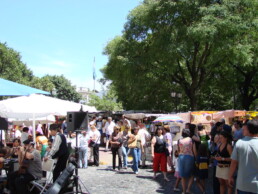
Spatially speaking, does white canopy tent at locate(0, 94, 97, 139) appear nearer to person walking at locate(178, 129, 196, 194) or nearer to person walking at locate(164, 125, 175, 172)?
person walking at locate(164, 125, 175, 172)

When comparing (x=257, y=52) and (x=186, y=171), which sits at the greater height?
(x=257, y=52)

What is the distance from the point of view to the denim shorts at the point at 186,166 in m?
7.33

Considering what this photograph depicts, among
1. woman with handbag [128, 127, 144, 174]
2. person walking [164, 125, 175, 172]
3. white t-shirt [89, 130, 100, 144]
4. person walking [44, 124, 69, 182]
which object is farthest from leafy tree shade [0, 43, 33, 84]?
person walking [44, 124, 69, 182]

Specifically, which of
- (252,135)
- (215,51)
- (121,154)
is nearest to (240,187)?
(252,135)

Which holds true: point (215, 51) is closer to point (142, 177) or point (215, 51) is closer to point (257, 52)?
point (257, 52)

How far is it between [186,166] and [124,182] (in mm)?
2681

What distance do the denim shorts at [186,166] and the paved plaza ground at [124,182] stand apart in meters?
0.94

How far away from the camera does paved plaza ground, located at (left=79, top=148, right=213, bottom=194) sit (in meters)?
8.31

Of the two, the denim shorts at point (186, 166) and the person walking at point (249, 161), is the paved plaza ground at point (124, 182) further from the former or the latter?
the person walking at point (249, 161)

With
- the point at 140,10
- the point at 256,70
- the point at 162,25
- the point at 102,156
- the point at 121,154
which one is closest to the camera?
the point at 121,154

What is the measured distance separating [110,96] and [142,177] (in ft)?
156

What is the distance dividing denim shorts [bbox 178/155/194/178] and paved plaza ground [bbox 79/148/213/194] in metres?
0.94

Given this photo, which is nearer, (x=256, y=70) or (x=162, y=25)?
(x=162, y=25)

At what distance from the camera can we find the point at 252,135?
417 centimetres
